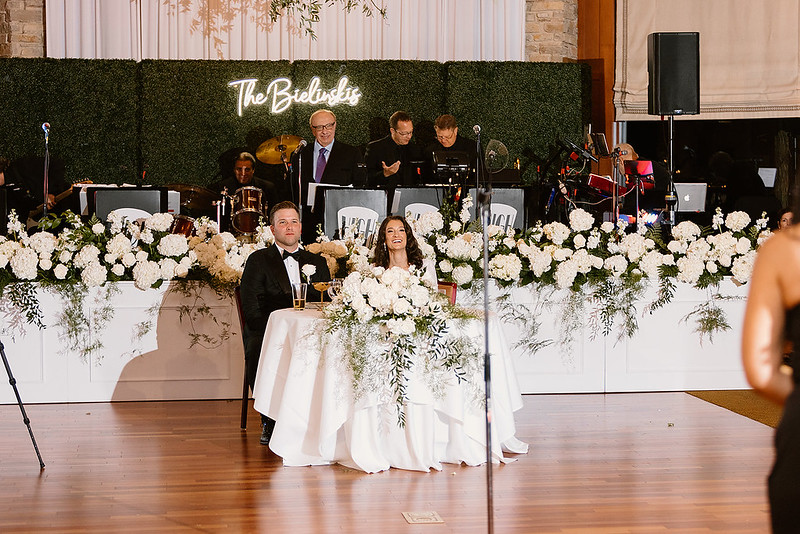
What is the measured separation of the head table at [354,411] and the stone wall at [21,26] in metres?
7.84

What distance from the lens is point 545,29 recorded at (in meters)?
12.2

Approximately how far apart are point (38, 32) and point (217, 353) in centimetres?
643

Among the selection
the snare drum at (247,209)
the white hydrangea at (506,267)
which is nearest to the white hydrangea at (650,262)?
the white hydrangea at (506,267)

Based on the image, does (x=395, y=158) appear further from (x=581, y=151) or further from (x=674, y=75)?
(x=674, y=75)

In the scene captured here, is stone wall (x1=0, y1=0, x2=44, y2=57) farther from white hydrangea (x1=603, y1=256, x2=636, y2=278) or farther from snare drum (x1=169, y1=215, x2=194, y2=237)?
white hydrangea (x1=603, y1=256, x2=636, y2=278)

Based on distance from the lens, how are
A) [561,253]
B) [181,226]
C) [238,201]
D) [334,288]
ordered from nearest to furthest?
[334,288], [561,253], [181,226], [238,201]

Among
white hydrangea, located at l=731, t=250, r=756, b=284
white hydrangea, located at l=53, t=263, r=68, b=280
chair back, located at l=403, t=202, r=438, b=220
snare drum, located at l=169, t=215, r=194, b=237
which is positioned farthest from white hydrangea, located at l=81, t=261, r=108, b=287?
white hydrangea, located at l=731, t=250, r=756, b=284

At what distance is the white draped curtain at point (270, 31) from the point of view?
456 inches

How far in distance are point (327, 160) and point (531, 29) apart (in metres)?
4.00

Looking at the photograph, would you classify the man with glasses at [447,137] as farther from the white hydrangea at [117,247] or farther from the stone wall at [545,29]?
the white hydrangea at [117,247]

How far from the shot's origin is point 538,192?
11141mm

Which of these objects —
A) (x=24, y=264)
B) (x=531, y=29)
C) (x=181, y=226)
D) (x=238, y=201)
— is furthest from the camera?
(x=531, y=29)

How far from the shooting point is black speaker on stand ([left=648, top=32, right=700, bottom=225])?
9.32 m

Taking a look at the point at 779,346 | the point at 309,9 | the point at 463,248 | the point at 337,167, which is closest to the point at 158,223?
the point at 463,248
